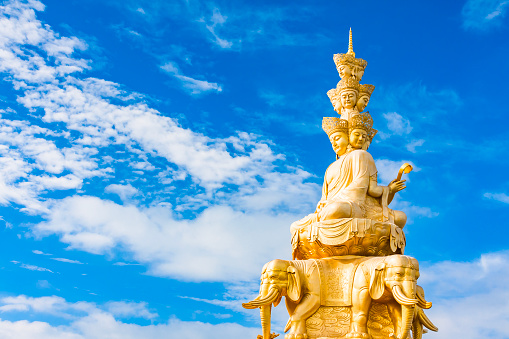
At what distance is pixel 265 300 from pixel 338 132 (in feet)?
14.8

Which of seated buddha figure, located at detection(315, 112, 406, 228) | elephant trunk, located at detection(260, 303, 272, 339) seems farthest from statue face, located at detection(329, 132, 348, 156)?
elephant trunk, located at detection(260, 303, 272, 339)

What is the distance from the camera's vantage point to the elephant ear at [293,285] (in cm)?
1283

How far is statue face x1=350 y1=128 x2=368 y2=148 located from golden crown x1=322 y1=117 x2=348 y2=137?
0.22 m

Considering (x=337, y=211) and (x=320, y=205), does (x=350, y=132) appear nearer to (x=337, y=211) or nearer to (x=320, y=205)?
(x=320, y=205)

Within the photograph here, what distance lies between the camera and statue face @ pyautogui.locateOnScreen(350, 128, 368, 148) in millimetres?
15016

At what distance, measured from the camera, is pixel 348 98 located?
15.7 m

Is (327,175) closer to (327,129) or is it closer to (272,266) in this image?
(327,129)

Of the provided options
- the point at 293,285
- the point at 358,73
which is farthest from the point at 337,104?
the point at 293,285

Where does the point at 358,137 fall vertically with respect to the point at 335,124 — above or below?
below

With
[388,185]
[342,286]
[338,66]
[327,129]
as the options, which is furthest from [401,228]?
[338,66]

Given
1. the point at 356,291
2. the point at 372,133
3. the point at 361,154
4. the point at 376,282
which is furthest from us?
the point at 372,133

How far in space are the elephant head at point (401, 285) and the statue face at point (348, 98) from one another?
452cm

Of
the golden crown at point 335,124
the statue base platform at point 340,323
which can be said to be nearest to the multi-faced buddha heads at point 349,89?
the golden crown at point 335,124

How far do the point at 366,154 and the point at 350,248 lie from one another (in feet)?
7.93
